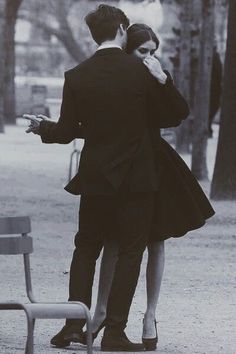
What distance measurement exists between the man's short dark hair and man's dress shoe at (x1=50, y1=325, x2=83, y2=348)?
1443 mm

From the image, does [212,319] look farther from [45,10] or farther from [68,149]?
[45,10]

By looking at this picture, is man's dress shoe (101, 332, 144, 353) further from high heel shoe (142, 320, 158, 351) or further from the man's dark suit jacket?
the man's dark suit jacket

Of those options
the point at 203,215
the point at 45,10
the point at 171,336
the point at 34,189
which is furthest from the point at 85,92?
the point at 45,10

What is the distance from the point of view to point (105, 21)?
7930 millimetres

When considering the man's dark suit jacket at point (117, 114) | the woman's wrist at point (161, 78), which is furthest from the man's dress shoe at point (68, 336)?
the woman's wrist at point (161, 78)

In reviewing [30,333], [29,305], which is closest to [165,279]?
[29,305]

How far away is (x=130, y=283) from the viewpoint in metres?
8.05

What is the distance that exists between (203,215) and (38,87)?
46.9 meters

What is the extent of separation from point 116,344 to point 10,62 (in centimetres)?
3883

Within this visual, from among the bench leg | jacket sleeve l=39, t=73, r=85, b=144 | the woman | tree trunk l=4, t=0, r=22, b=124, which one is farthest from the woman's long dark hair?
tree trunk l=4, t=0, r=22, b=124

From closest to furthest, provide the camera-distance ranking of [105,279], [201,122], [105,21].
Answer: [105,21] → [105,279] → [201,122]

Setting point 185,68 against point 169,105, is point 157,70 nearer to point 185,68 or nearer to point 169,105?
point 169,105

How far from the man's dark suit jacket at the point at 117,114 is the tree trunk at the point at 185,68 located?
1916cm

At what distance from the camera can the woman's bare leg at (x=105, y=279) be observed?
828 cm
